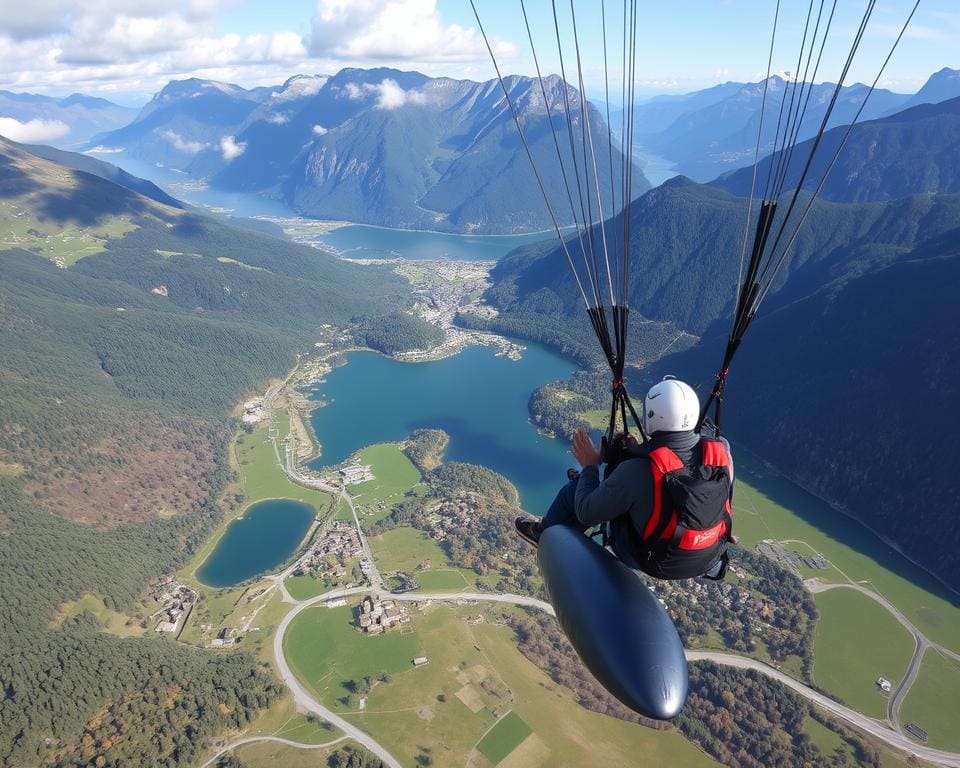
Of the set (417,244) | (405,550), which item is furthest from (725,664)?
(417,244)

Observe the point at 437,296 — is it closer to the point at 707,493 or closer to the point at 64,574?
the point at 64,574

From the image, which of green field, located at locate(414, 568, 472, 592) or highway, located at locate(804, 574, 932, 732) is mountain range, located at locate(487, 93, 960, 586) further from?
green field, located at locate(414, 568, 472, 592)

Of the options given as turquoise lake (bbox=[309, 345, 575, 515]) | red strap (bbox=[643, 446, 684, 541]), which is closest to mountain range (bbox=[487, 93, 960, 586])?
turquoise lake (bbox=[309, 345, 575, 515])

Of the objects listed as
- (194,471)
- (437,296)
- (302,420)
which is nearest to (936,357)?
(302,420)

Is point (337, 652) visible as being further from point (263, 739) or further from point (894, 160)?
point (894, 160)

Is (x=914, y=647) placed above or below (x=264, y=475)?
above
